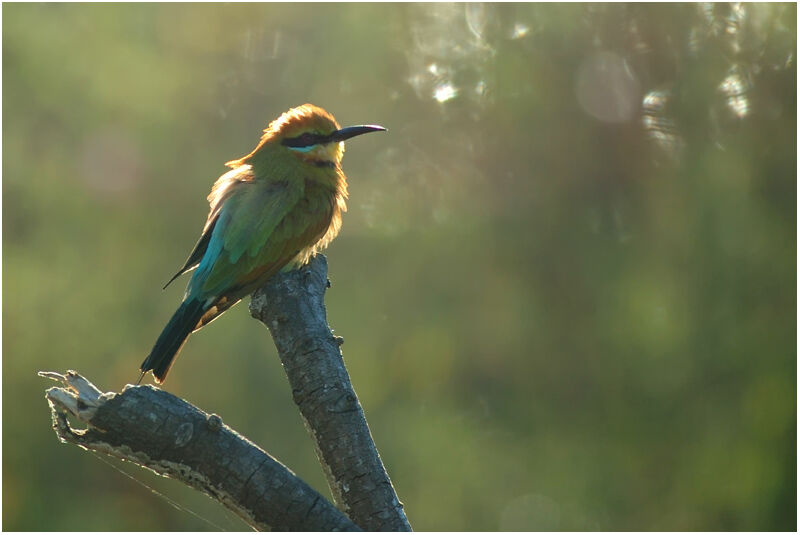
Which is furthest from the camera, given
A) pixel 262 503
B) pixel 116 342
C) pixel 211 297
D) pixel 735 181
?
pixel 735 181

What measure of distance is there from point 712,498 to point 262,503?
431cm

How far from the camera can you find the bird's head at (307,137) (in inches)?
152

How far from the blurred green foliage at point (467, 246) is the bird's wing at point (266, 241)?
2.14 metres

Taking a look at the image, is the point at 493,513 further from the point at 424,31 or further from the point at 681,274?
the point at 424,31

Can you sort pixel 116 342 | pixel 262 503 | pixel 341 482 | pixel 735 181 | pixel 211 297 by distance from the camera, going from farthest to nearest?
pixel 735 181
pixel 116 342
pixel 211 297
pixel 341 482
pixel 262 503

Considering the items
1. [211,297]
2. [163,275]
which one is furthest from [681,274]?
[211,297]

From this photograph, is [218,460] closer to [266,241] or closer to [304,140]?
[266,241]

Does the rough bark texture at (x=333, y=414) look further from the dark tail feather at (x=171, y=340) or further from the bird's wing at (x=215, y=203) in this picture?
the bird's wing at (x=215, y=203)

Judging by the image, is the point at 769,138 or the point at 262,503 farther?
the point at 769,138

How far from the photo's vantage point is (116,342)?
5574mm

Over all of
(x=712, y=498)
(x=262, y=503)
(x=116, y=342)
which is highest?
(x=116, y=342)

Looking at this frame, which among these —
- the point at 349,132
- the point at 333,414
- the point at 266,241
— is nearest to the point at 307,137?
the point at 349,132

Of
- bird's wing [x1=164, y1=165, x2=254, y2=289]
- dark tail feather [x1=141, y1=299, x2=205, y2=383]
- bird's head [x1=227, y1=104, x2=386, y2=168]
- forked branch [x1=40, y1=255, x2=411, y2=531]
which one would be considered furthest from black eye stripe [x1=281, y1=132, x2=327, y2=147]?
forked branch [x1=40, y1=255, x2=411, y2=531]

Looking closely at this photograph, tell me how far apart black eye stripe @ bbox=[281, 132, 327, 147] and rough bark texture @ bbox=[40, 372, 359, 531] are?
80.5 inches
